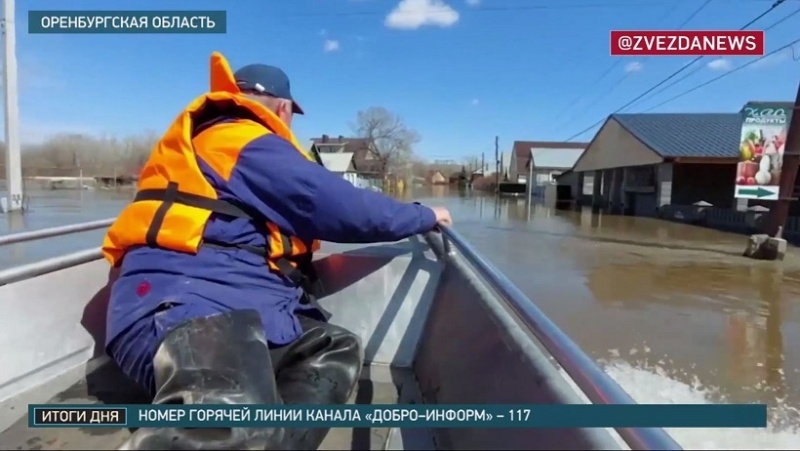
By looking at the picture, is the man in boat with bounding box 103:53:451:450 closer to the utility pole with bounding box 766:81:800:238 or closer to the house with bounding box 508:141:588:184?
the utility pole with bounding box 766:81:800:238

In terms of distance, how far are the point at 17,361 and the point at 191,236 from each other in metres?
1.14

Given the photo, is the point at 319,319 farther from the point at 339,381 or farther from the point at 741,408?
the point at 741,408

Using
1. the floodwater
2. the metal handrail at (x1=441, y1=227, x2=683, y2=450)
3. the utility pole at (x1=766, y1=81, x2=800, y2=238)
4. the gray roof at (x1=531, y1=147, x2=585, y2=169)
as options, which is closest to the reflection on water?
the floodwater

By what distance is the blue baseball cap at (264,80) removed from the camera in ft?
7.39

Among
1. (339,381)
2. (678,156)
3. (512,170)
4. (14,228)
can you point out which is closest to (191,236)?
(339,381)

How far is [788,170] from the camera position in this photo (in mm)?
11320

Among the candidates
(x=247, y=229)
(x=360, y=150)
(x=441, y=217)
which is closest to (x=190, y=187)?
(x=247, y=229)

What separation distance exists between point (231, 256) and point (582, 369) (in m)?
1.26

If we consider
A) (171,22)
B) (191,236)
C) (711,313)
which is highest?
(171,22)

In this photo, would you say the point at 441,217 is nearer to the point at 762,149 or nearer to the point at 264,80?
the point at 264,80

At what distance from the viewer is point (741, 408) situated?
1510mm

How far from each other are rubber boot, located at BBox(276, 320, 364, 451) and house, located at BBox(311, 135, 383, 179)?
2769 inches

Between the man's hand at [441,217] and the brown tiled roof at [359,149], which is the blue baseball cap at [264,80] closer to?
the man's hand at [441,217]

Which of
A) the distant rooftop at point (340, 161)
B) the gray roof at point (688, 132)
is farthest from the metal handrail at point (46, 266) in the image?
the distant rooftop at point (340, 161)
